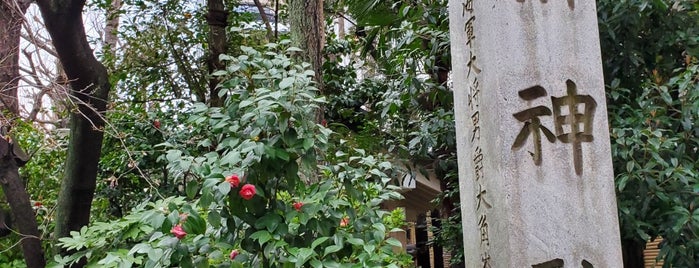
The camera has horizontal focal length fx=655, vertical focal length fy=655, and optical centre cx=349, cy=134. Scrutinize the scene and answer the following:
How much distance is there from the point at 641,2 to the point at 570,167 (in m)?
1.47

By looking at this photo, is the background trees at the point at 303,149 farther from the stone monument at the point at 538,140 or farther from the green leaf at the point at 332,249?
the stone monument at the point at 538,140

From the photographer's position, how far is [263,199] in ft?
9.08

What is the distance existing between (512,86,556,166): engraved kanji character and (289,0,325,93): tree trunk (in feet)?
6.32

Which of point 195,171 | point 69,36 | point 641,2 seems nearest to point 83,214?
point 69,36

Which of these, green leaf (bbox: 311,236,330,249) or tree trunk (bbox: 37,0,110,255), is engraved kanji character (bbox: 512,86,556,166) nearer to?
green leaf (bbox: 311,236,330,249)

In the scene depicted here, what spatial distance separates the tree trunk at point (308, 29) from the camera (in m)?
4.29

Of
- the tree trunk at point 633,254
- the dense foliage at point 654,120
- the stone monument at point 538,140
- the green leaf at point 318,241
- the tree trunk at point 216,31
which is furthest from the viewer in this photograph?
the tree trunk at point 216,31

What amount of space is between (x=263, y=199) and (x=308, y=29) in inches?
72.1

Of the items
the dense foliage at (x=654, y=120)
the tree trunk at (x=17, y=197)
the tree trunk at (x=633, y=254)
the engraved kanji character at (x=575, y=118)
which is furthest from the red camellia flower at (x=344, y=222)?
the tree trunk at (x=17, y=197)

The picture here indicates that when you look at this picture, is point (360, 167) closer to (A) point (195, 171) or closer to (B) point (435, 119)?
(A) point (195, 171)

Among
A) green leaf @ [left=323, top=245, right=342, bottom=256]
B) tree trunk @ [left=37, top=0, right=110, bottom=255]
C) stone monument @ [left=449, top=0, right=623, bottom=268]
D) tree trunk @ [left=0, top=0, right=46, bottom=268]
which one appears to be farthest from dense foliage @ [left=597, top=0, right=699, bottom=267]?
tree trunk @ [left=0, top=0, right=46, bottom=268]

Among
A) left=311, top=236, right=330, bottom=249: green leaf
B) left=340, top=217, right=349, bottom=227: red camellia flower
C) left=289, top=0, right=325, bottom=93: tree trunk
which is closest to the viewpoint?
left=311, top=236, right=330, bottom=249: green leaf

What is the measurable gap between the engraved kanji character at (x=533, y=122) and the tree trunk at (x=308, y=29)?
1.92 m

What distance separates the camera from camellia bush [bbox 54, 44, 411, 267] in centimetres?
263
